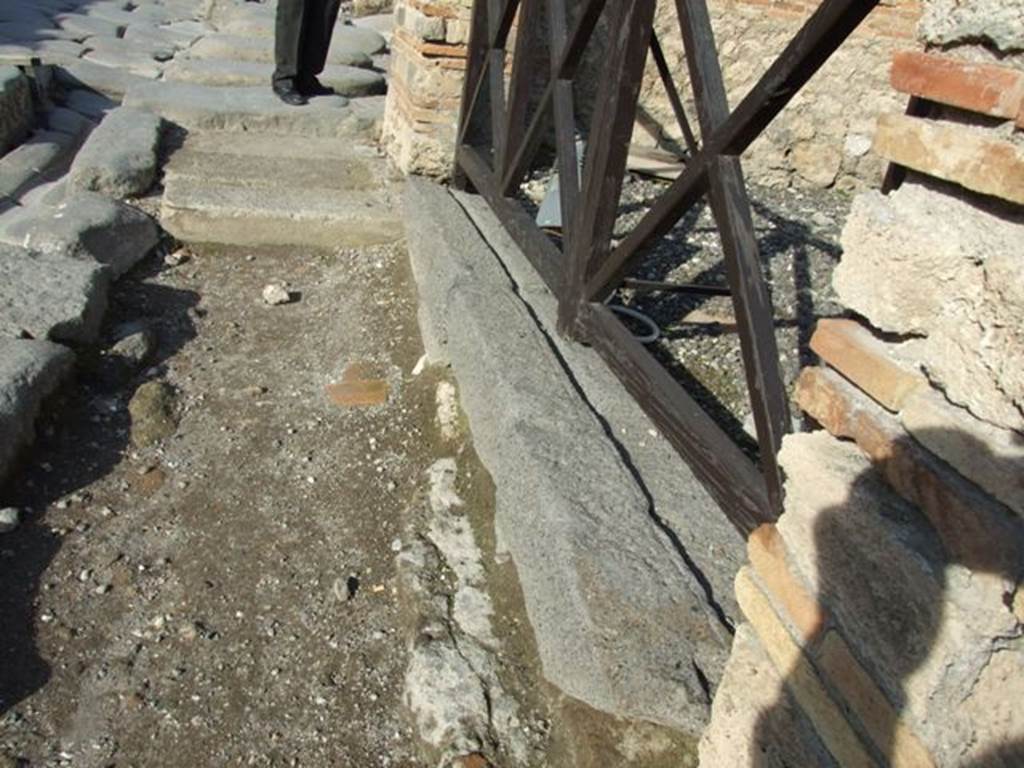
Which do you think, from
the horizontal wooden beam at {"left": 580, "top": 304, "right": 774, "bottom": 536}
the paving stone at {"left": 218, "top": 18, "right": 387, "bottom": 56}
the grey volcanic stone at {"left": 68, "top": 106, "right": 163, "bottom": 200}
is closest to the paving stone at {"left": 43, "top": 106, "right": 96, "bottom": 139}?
the grey volcanic stone at {"left": 68, "top": 106, "right": 163, "bottom": 200}

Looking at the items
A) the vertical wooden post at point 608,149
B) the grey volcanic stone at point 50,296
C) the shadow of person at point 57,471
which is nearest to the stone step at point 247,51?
the shadow of person at point 57,471

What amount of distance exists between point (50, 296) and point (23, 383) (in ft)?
1.88

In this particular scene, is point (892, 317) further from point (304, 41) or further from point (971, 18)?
point (304, 41)

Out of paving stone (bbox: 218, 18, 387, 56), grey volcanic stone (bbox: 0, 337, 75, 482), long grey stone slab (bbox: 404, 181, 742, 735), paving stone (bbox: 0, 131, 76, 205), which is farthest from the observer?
paving stone (bbox: 218, 18, 387, 56)

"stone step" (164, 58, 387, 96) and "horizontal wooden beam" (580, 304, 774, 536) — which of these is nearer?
"horizontal wooden beam" (580, 304, 774, 536)

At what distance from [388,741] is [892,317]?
1423mm

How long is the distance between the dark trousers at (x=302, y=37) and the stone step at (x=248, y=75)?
0.42 meters

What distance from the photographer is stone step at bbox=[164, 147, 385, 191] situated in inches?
183

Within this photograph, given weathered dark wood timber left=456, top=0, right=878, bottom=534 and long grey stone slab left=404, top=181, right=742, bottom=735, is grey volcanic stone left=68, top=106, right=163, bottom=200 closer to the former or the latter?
weathered dark wood timber left=456, top=0, right=878, bottom=534

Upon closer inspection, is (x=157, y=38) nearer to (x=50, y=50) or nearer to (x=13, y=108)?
(x=50, y=50)

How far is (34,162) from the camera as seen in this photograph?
473 cm

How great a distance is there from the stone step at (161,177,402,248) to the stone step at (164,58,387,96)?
6.21 ft

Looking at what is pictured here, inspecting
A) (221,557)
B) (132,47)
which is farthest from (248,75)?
(221,557)

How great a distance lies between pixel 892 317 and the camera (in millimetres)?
1315
